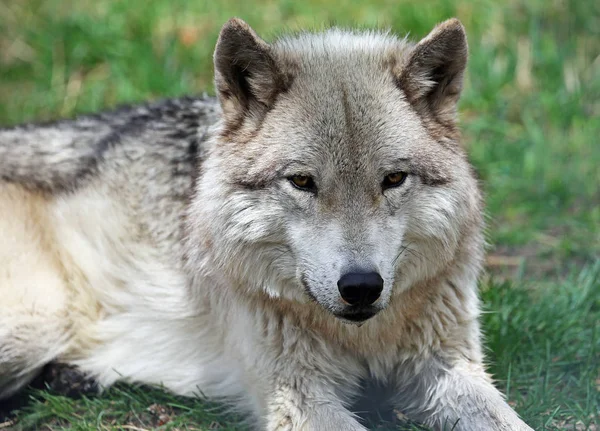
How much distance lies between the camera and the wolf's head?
399 centimetres

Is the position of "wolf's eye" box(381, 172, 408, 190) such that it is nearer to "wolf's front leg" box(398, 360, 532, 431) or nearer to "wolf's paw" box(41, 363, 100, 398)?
"wolf's front leg" box(398, 360, 532, 431)

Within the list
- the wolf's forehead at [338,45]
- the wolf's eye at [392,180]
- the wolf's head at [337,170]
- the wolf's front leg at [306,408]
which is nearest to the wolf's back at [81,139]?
the wolf's forehead at [338,45]

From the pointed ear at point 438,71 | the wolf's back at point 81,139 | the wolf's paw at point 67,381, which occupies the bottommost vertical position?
the wolf's paw at point 67,381

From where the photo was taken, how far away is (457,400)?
4551 millimetres

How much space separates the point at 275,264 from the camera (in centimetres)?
426

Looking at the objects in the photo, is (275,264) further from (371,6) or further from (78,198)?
(371,6)

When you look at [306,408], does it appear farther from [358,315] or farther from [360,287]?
[360,287]

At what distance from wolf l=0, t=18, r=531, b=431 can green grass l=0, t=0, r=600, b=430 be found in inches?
44.0

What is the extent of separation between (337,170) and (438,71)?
2.96ft

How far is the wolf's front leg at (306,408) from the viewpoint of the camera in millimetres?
4293

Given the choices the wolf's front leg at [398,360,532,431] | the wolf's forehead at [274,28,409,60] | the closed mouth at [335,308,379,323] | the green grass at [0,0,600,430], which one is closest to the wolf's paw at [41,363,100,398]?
the wolf's front leg at [398,360,532,431]

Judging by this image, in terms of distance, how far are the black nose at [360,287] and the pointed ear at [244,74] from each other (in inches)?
43.8

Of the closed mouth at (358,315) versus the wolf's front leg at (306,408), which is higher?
the closed mouth at (358,315)

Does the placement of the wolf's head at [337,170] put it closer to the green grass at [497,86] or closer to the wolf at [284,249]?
the wolf at [284,249]
